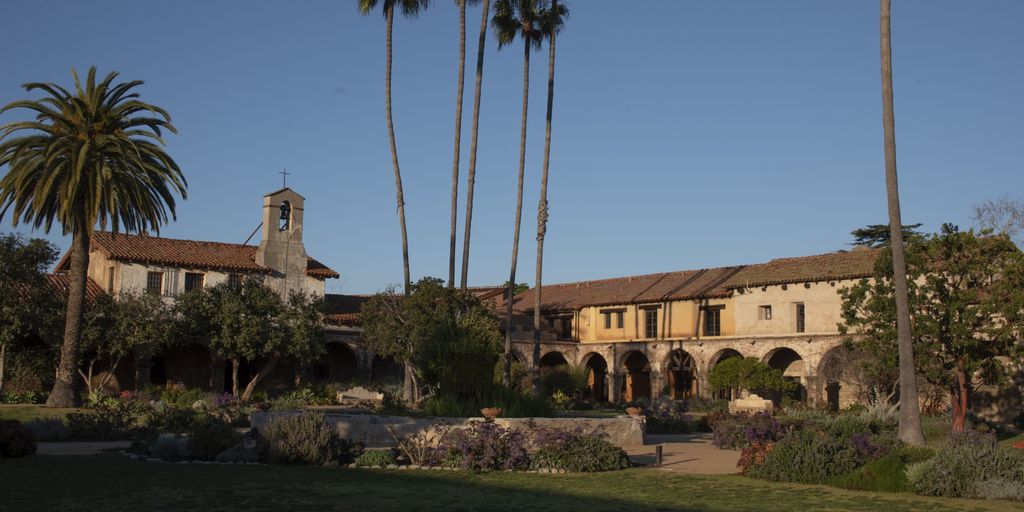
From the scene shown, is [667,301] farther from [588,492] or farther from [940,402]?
[588,492]

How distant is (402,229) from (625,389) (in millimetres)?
22319

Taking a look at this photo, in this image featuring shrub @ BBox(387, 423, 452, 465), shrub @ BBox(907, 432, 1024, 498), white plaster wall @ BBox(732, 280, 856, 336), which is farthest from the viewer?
white plaster wall @ BBox(732, 280, 856, 336)

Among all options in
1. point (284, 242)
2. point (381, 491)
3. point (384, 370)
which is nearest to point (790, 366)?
point (384, 370)

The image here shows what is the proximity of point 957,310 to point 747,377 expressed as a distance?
1719 centimetres

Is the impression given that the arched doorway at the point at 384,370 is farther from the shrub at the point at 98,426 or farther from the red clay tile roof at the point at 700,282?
the shrub at the point at 98,426

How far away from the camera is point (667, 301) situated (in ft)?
168

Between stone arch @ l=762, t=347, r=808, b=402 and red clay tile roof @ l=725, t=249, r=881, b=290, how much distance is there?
11.0 ft

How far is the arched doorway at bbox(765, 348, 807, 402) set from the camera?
148 ft

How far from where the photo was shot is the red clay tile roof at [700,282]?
44.2 meters

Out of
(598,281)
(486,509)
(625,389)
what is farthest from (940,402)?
(486,509)

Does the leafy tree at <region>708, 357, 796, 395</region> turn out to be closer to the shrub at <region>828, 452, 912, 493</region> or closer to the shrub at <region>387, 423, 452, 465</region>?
the shrub at <region>387, 423, 452, 465</region>

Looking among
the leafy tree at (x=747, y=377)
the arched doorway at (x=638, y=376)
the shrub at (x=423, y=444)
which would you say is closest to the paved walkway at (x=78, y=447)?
the shrub at (x=423, y=444)

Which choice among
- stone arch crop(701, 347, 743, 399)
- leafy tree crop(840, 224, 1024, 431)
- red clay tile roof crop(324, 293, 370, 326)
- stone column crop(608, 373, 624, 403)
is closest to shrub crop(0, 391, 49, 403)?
red clay tile roof crop(324, 293, 370, 326)

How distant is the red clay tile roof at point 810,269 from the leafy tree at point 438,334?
763 inches
